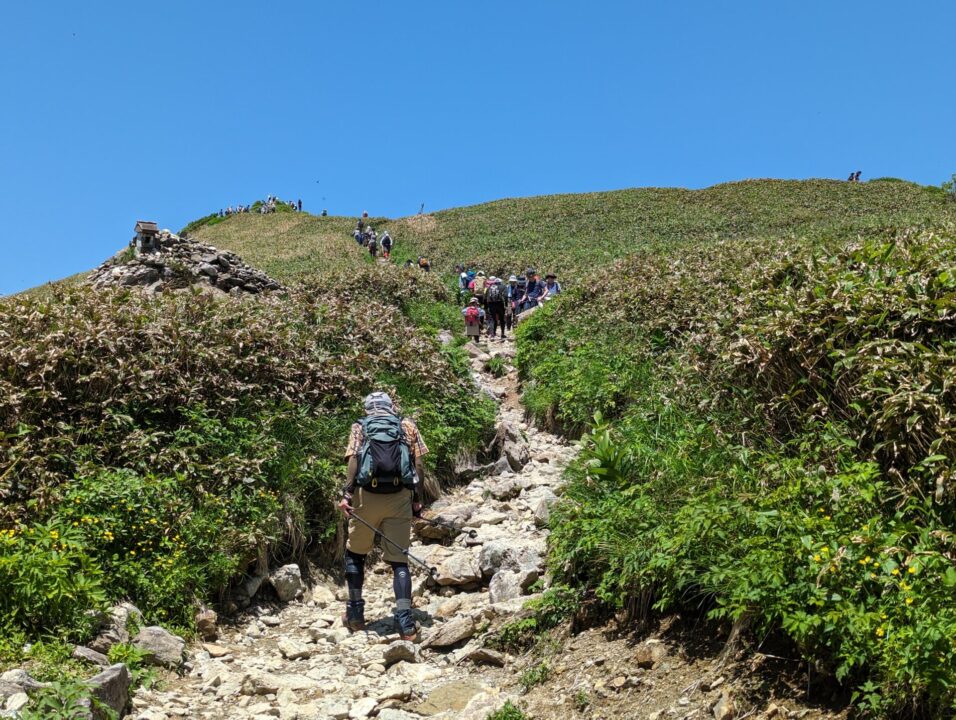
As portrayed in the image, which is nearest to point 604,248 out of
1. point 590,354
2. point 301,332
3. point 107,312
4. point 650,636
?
point 590,354

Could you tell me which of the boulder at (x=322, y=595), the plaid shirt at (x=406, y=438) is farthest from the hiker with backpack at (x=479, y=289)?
the plaid shirt at (x=406, y=438)

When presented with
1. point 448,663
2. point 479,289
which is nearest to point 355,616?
point 448,663

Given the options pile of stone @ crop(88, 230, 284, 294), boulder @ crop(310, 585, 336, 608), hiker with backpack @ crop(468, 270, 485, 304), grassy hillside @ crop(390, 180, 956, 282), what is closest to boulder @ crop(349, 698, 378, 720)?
boulder @ crop(310, 585, 336, 608)

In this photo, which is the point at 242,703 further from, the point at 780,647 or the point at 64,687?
the point at 780,647

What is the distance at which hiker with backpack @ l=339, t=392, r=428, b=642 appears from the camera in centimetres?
645

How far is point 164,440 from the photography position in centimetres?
776

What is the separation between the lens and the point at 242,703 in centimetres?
514

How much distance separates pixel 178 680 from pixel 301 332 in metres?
6.33

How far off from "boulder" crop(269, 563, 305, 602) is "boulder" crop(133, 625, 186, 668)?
1552 mm

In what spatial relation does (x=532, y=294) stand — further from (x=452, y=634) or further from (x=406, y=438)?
(x=452, y=634)

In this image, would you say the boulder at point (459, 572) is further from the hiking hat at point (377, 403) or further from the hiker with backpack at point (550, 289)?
the hiker with backpack at point (550, 289)

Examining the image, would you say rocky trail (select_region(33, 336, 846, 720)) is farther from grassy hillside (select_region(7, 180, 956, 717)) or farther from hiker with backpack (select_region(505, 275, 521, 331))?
hiker with backpack (select_region(505, 275, 521, 331))

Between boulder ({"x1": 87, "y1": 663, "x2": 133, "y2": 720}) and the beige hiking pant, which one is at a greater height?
the beige hiking pant

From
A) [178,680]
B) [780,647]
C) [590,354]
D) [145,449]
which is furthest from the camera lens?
[590,354]
